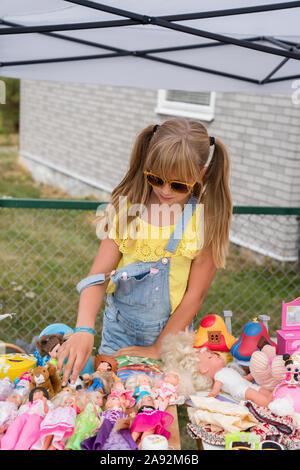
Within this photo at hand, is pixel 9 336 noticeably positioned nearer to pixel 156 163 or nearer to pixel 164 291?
pixel 164 291

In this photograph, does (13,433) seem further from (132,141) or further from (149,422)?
(132,141)

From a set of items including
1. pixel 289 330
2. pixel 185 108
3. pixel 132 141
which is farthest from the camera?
pixel 132 141

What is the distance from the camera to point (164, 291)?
232 centimetres

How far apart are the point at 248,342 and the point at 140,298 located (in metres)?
0.52

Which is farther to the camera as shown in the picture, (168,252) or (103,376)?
(168,252)

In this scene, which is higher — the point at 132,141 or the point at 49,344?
the point at 132,141

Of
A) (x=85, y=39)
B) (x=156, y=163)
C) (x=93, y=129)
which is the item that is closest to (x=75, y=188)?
(x=93, y=129)

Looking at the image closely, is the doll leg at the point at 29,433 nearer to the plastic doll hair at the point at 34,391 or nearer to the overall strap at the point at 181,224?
the plastic doll hair at the point at 34,391

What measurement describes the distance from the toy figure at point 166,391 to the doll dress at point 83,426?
9.9 inches

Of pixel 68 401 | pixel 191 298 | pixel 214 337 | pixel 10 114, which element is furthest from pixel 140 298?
pixel 10 114

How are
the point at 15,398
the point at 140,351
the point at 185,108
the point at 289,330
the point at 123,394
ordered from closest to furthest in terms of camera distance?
the point at 15,398 < the point at 123,394 < the point at 289,330 < the point at 140,351 < the point at 185,108

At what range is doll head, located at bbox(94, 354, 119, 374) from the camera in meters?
1.97

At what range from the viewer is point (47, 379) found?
1.74 metres

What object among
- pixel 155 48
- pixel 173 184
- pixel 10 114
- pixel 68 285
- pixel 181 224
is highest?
pixel 155 48
